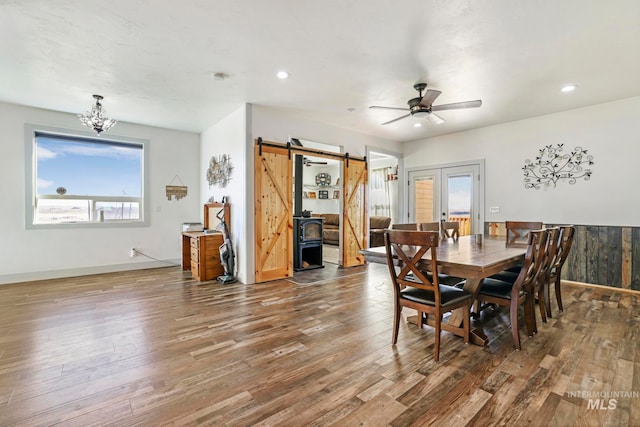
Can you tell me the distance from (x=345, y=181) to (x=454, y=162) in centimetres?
245

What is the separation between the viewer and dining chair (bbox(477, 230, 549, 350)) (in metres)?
2.49

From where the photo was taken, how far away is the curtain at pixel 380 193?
30.2 ft

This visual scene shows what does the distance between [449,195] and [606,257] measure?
107 inches

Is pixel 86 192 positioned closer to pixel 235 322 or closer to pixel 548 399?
pixel 235 322

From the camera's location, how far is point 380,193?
9414mm

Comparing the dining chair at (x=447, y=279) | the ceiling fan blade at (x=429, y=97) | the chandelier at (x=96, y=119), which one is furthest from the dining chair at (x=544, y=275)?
the chandelier at (x=96, y=119)

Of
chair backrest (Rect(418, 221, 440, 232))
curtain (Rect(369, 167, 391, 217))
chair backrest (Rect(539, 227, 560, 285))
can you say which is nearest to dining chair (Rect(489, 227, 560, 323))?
chair backrest (Rect(539, 227, 560, 285))

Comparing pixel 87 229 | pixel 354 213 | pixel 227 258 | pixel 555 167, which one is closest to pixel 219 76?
pixel 227 258

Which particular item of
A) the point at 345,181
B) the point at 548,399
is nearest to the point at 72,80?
the point at 345,181

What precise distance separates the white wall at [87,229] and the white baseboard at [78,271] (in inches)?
0.4

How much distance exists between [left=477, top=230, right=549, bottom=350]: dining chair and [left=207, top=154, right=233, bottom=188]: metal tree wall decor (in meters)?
4.20

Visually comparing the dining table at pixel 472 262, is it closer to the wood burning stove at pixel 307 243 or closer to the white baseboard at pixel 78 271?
the wood burning stove at pixel 307 243

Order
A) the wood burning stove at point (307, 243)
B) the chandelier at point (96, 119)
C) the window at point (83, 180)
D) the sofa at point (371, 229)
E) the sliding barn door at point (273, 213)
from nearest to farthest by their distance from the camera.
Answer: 1. the chandelier at point (96, 119)
2. the sliding barn door at point (273, 213)
3. the window at point (83, 180)
4. the wood burning stove at point (307, 243)
5. the sofa at point (371, 229)

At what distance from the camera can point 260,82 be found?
12.7 feet
